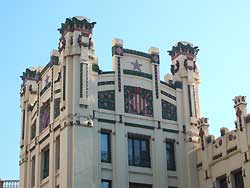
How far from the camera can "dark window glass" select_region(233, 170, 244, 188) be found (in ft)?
121

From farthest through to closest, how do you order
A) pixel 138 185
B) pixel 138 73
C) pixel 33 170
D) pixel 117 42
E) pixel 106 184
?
pixel 33 170
pixel 138 73
pixel 117 42
pixel 138 185
pixel 106 184

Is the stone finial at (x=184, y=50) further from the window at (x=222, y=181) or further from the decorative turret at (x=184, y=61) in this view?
the window at (x=222, y=181)

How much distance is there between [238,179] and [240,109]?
171 inches

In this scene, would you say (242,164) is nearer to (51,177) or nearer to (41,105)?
(51,177)

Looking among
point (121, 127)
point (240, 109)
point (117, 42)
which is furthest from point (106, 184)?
point (117, 42)

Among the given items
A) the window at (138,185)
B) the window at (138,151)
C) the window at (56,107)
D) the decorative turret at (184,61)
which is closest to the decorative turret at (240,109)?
the window at (138,151)

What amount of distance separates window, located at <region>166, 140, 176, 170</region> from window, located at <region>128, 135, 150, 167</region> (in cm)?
165

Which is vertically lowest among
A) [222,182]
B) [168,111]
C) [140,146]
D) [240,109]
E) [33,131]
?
[222,182]

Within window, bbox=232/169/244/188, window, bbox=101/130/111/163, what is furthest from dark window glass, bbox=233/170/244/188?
window, bbox=101/130/111/163

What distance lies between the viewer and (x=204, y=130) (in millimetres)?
41344

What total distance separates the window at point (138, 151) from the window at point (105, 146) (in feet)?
5.30

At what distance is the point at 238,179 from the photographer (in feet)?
122

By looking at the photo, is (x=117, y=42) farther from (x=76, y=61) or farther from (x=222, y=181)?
(x=222, y=181)

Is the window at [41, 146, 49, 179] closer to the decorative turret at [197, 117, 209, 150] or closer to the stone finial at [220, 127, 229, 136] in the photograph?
the decorative turret at [197, 117, 209, 150]
